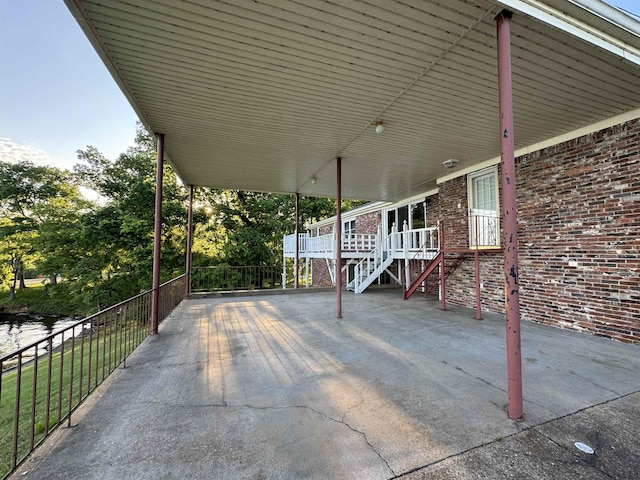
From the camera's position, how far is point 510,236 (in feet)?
8.09

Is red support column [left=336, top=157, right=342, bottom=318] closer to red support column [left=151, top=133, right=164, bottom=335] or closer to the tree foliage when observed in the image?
red support column [left=151, top=133, right=164, bottom=335]

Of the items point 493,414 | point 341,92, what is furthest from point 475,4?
point 493,414

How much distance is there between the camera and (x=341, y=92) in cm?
397

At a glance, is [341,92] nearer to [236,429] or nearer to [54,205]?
[236,429]

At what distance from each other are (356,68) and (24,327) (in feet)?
72.9

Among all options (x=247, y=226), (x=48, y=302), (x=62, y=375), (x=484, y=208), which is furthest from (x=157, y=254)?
(x=48, y=302)

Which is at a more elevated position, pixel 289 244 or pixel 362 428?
pixel 289 244

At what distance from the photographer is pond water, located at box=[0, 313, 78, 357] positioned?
43.1ft

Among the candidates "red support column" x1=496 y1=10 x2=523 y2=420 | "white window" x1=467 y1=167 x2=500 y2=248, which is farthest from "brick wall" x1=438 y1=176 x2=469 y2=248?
"red support column" x1=496 y1=10 x2=523 y2=420

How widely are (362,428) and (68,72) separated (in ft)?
38.5

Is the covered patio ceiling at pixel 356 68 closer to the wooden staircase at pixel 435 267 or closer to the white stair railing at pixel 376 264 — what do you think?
the wooden staircase at pixel 435 267

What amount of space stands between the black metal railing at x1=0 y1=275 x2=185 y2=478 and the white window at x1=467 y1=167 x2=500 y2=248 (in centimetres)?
694

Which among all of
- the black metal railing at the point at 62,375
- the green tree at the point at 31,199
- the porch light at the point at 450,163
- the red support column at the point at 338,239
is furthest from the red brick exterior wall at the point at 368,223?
the green tree at the point at 31,199

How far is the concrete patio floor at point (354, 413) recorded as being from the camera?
6.07 ft
